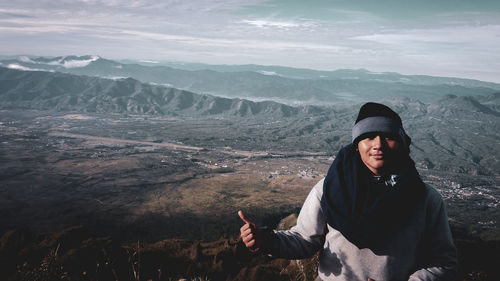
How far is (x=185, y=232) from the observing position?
470 ft

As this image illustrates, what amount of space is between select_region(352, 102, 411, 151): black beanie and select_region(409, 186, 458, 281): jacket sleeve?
76cm

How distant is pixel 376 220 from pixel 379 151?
0.81 meters

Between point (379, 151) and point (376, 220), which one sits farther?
point (379, 151)

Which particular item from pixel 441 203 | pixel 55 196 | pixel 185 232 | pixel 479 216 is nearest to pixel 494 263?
pixel 441 203

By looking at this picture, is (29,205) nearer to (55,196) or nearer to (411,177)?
(55,196)

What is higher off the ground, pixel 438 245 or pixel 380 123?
pixel 380 123

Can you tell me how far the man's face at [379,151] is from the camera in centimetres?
381

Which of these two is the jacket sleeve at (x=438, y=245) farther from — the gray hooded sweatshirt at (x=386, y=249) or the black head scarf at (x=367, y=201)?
the black head scarf at (x=367, y=201)

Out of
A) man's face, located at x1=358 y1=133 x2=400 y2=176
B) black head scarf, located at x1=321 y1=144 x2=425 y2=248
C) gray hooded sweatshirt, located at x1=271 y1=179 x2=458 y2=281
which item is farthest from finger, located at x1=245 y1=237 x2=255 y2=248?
man's face, located at x1=358 y1=133 x2=400 y2=176

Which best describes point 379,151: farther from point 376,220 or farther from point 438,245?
point 438,245

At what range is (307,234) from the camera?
163 inches

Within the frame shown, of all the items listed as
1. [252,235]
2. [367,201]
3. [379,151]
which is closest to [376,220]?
[367,201]

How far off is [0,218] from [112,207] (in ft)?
167

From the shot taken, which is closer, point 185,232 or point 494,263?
point 494,263
